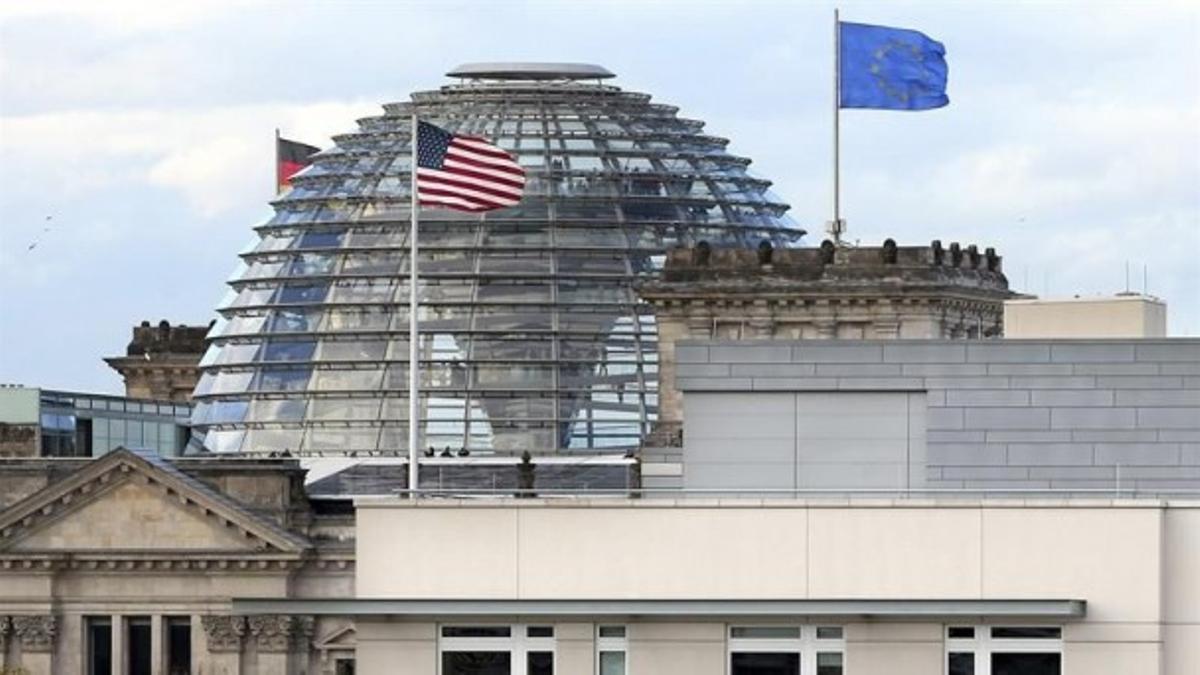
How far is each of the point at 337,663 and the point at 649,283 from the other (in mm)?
26752

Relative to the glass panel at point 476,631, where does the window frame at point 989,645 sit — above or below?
below

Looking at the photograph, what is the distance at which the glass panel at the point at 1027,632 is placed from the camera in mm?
54031

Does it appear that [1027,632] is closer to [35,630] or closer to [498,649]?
[498,649]

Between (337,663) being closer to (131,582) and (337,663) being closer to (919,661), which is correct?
(131,582)

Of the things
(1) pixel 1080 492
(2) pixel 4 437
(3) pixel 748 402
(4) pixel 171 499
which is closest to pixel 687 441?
(3) pixel 748 402

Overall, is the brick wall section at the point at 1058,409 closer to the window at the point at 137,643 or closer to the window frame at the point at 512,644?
the window frame at the point at 512,644

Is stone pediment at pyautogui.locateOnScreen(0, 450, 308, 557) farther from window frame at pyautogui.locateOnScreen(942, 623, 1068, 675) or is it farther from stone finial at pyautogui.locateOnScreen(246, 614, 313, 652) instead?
window frame at pyautogui.locateOnScreen(942, 623, 1068, 675)

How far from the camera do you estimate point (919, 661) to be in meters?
54.2

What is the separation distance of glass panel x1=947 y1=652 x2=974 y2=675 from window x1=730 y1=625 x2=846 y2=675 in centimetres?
101

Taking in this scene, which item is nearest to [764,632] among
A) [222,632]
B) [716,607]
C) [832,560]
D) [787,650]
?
[787,650]

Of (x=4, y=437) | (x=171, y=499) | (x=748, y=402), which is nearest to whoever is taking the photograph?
(x=748, y=402)

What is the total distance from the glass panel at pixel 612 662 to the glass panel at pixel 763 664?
1.06 metres

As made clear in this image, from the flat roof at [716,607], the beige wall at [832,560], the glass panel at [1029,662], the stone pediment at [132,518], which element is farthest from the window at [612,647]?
the stone pediment at [132,518]

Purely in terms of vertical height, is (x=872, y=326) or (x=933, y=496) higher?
Result: (x=872, y=326)
